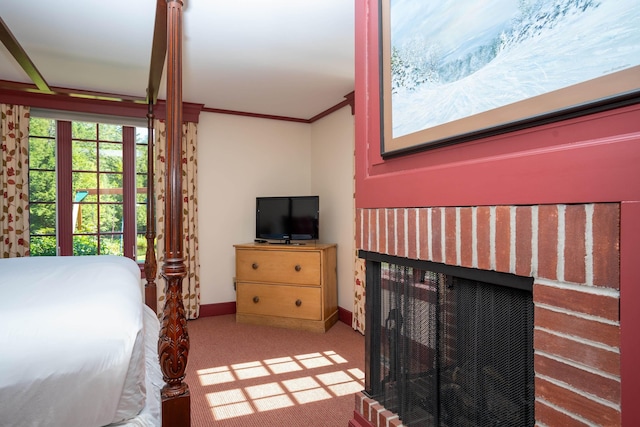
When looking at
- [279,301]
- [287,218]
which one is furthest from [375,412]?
[287,218]

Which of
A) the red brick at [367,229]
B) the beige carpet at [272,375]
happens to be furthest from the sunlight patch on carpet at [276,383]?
the red brick at [367,229]

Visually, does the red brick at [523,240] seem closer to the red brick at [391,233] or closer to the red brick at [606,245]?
the red brick at [606,245]

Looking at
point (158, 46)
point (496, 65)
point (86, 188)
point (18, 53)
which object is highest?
point (18, 53)

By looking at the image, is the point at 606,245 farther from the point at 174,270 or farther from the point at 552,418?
the point at 174,270

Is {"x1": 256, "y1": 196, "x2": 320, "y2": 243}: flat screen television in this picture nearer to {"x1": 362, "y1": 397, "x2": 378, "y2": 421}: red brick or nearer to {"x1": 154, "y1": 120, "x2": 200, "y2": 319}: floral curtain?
{"x1": 154, "y1": 120, "x2": 200, "y2": 319}: floral curtain

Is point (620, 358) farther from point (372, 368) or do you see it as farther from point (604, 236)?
point (372, 368)

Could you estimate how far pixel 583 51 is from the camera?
912mm

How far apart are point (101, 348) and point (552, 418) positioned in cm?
137

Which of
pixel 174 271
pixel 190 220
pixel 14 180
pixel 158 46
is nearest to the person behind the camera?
pixel 174 271

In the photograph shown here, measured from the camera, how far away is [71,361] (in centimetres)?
125

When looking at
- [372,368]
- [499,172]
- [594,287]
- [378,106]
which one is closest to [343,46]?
[378,106]

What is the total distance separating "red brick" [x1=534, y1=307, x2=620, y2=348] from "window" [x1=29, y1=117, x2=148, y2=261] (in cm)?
395

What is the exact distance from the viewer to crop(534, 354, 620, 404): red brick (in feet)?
2.80

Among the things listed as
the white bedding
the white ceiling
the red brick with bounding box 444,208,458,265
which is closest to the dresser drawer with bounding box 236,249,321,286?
the white ceiling
